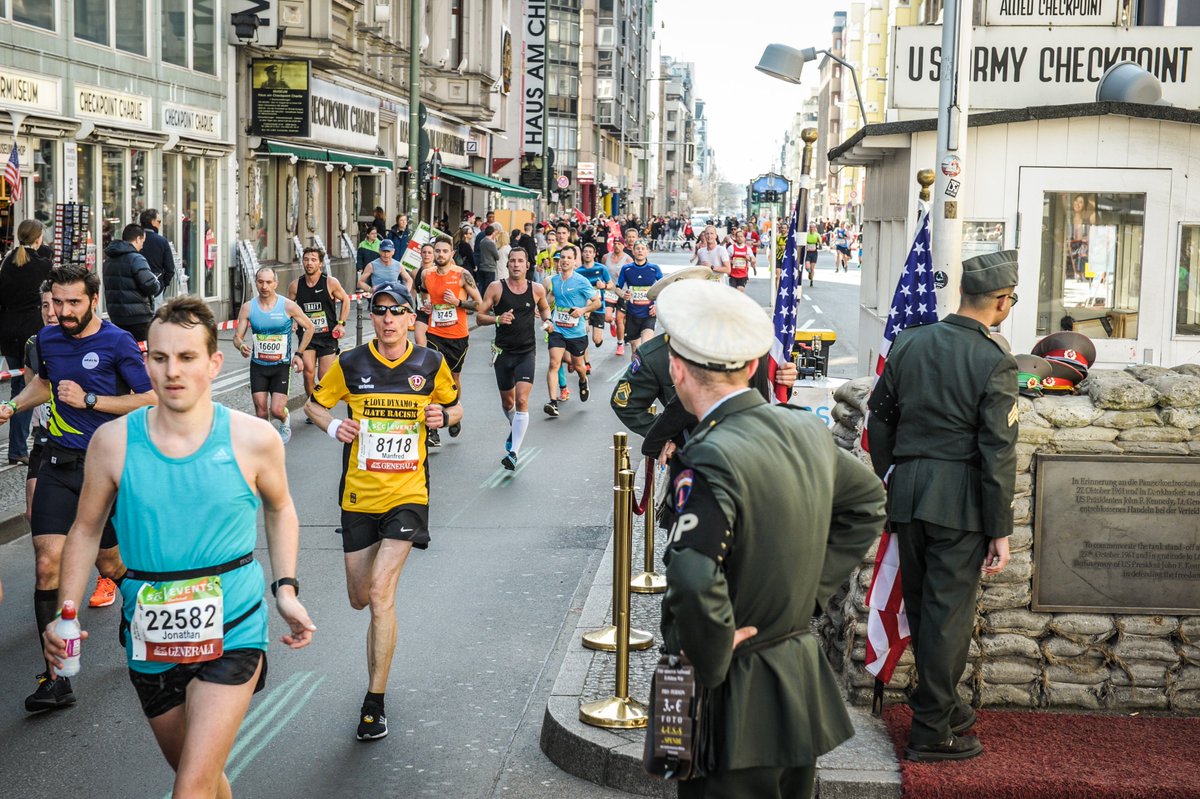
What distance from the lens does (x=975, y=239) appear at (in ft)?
51.4

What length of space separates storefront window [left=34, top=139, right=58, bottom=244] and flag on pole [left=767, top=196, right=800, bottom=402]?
1297cm

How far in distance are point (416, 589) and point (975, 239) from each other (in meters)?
8.52

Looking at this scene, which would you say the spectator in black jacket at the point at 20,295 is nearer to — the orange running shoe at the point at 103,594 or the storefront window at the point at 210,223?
the orange running shoe at the point at 103,594

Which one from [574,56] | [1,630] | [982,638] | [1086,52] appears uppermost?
[574,56]

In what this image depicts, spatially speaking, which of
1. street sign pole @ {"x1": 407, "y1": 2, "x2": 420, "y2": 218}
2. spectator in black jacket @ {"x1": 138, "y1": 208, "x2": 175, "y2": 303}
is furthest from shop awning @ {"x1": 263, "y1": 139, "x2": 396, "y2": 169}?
spectator in black jacket @ {"x1": 138, "y1": 208, "x2": 175, "y2": 303}

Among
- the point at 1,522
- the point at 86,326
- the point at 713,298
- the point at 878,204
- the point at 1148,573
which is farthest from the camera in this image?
the point at 878,204

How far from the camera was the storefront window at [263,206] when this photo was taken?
96.4ft

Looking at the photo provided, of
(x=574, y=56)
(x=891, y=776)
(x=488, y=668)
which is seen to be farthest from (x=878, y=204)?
(x=574, y=56)

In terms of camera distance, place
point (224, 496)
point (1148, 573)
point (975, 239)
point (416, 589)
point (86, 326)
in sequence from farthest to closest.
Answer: point (975, 239)
point (416, 589)
point (86, 326)
point (1148, 573)
point (224, 496)

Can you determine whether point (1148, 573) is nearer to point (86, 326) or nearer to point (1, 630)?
point (86, 326)

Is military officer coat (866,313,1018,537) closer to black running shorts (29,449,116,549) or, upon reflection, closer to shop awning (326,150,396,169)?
black running shorts (29,449,116,549)

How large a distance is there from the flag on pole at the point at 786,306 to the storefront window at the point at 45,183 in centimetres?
1297

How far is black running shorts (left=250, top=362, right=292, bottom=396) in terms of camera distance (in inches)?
551

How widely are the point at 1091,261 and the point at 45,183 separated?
13270 mm
